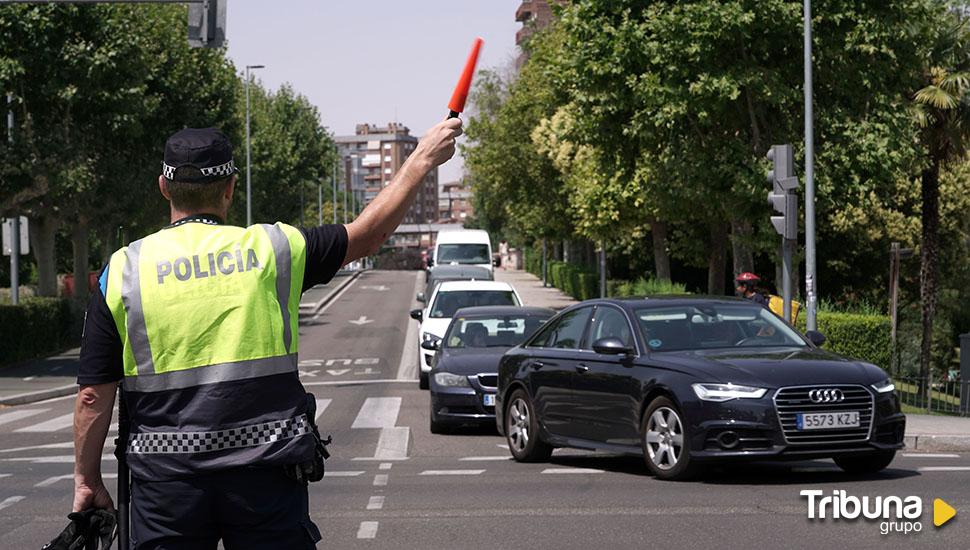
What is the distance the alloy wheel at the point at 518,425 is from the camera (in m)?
13.2

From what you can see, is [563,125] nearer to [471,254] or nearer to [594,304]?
[471,254]

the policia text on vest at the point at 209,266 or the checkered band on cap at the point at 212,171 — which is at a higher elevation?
the checkered band on cap at the point at 212,171

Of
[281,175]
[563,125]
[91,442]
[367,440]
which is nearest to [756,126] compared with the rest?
[563,125]

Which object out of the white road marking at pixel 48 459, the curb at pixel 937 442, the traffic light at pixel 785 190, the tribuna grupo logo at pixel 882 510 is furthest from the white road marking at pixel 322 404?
the tribuna grupo logo at pixel 882 510

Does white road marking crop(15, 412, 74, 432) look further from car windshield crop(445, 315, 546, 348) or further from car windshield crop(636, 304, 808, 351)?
car windshield crop(636, 304, 808, 351)

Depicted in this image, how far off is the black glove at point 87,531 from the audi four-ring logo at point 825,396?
7.39 m

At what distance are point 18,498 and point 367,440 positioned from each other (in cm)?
554

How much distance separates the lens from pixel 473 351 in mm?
17406

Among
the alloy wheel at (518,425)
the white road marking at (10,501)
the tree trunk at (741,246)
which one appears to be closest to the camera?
the white road marking at (10,501)

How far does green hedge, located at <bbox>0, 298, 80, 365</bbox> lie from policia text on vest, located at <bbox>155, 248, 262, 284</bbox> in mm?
29900

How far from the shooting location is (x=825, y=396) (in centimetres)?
1084

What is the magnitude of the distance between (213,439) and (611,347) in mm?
8065

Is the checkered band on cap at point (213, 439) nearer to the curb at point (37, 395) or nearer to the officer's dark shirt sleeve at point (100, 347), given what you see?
the officer's dark shirt sleeve at point (100, 347)

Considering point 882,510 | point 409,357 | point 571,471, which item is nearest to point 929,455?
point 571,471
